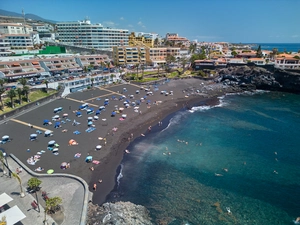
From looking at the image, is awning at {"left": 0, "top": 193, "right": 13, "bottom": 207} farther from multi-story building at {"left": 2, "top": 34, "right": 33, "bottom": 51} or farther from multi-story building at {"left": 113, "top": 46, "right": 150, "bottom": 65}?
multi-story building at {"left": 2, "top": 34, "right": 33, "bottom": 51}

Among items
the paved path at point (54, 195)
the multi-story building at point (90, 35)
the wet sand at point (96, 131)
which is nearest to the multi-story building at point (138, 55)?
the multi-story building at point (90, 35)

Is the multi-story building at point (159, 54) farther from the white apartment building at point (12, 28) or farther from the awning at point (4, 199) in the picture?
the awning at point (4, 199)

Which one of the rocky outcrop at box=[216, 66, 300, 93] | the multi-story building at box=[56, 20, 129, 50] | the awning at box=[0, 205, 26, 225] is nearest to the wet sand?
the awning at box=[0, 205, 26, 225]

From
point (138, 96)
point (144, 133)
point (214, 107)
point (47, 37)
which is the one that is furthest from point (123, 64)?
point (47, 37)

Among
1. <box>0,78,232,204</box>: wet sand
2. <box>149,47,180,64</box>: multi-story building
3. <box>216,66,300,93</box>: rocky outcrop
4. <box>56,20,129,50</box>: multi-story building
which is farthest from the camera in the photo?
<box>56,20,129,50</box>: multi-story building

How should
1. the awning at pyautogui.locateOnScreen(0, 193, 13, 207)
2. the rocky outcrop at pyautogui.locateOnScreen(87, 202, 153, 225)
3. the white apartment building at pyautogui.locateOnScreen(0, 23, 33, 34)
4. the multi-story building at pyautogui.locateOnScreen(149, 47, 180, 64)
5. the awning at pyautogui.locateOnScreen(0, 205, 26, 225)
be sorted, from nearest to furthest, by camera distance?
the awning at pyautogui.locateOnScreen(0, 205, 26, 225) → the awning at pyautogui.locateOnScreen(0, 193, 13, 207) → the rocky outcrop at pyautogui.locateOnScreen(87, 202, 153, 225) → the multi-story building at pyautogui.locateOnScreen(149, 47, 180, 64) → the white apartment building at pyautogui.locateOnScreen(0, 23, 33, 34)
